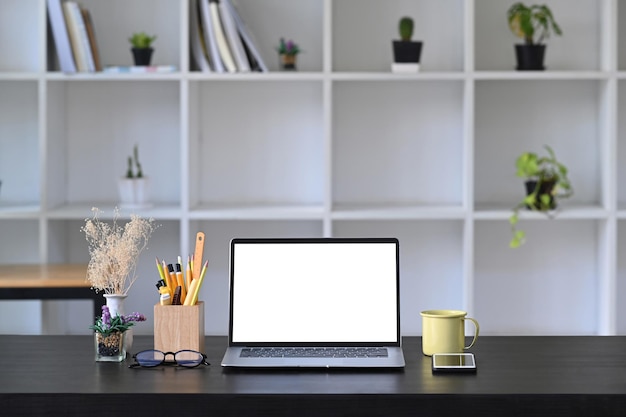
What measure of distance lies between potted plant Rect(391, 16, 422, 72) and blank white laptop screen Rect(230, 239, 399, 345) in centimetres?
192

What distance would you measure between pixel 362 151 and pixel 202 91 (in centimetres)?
Result: 79

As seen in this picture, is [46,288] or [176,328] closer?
[176,328]

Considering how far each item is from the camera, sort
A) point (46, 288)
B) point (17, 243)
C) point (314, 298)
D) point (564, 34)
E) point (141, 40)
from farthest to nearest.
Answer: point (17, 243) → point (564, 34) → point (141, 40) → point (46, 288) → point (314, 298)

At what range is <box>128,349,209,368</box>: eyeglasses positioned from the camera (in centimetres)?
189

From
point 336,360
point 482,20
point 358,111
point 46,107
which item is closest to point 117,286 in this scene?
point 336,360

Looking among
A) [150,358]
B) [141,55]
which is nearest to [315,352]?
[150,358]

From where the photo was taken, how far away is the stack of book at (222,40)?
3.77 metres

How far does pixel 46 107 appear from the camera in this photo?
3828 millimetres

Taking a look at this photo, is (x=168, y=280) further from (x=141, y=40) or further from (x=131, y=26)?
(x=131, y=26)

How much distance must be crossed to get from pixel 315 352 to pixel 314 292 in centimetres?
14

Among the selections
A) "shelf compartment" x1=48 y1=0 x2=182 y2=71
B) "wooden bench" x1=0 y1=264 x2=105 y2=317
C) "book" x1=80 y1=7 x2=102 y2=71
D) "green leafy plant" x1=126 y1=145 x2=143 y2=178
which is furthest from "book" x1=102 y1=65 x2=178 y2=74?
"wooden bench" x1=0 y1=264 x2=105 y2=317

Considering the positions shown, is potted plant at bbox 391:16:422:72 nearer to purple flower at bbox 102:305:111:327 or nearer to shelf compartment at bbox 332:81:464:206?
shelf compartment at bbox 332:81:464:206

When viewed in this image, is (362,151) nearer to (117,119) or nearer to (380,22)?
(380,22)

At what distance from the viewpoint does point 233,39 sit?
3777 millimetres
